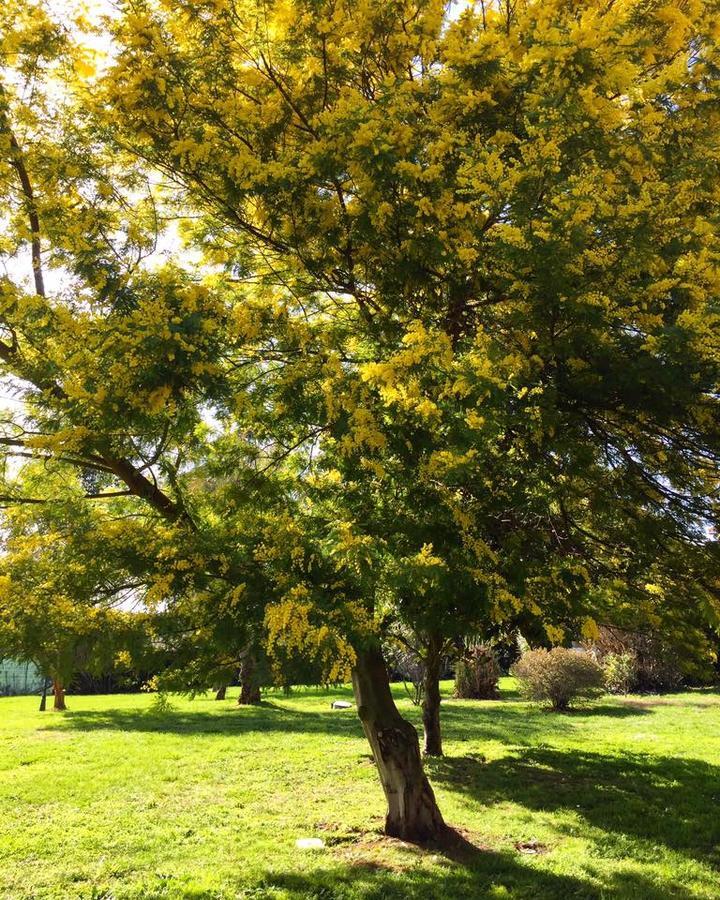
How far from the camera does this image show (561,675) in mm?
17219

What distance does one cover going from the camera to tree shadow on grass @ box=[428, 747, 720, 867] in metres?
7.14

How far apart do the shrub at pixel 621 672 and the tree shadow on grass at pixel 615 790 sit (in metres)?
10.3

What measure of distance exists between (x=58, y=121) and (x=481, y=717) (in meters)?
14.8

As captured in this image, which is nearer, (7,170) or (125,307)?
(125,307)

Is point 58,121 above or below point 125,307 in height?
above

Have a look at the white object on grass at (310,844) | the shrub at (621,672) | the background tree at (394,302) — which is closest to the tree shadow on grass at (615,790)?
the white object on grass at (310,844)

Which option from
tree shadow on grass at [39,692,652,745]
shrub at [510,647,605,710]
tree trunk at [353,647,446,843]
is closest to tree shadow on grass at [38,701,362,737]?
tree shadow on grass at [39,692,652,745]

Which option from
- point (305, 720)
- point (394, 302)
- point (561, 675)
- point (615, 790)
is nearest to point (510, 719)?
point (561, 675)

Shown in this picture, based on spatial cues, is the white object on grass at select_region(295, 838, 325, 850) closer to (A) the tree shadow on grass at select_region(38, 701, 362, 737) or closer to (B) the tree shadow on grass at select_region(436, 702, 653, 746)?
(B) the tree shadow on grass at select_region(436, 702, 653, 746)

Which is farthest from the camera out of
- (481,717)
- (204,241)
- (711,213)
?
(481,717)

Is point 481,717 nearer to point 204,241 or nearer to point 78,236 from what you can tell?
point 204,241

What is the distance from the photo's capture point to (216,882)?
5730 millimetres

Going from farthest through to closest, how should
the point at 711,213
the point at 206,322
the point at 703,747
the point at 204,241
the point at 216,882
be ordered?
the point at 703,747 < the point at 204,241 < the point at 216,882 < the point at 711,213 < the point at 206,322

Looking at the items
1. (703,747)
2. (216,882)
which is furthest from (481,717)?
(216,882)
